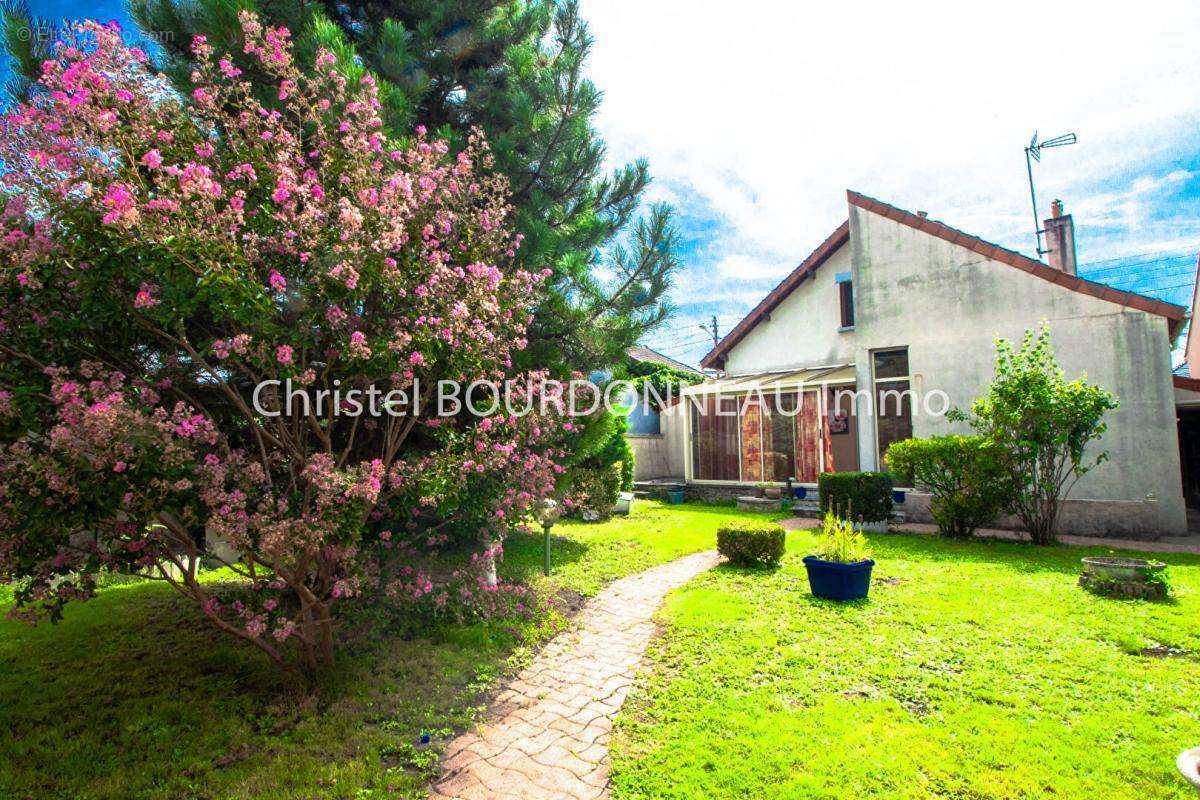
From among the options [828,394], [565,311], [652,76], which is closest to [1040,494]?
[828,394]

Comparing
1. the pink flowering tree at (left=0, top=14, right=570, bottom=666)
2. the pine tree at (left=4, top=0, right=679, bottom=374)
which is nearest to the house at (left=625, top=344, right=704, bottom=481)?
the pine tree at (left=4, top=0, right=679, bottom=374)

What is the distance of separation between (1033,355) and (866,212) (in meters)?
6.47

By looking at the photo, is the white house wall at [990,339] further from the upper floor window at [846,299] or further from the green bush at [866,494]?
the green bush at [866,494]

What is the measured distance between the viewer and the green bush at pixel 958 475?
38.4 ft

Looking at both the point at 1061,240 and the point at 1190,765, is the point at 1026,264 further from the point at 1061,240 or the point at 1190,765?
the point at 1190,765

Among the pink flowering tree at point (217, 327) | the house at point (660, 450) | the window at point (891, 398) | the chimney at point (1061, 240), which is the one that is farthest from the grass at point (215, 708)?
the chimney at point (1061, 240)

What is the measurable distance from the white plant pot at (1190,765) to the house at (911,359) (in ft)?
41.0

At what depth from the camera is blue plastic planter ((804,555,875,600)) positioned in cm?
766

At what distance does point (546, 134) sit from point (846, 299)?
43.7ft

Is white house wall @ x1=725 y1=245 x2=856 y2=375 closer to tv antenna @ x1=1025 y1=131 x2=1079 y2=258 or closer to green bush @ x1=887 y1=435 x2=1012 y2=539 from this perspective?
green bush @ x1=887 y1=435 x2=1012 y2=539

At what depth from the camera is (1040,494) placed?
11664 mm

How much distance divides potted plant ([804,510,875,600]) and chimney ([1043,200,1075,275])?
50.4ft

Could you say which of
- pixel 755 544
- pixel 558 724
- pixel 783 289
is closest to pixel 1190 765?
pixel 558 724

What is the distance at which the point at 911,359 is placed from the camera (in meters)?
15.2
